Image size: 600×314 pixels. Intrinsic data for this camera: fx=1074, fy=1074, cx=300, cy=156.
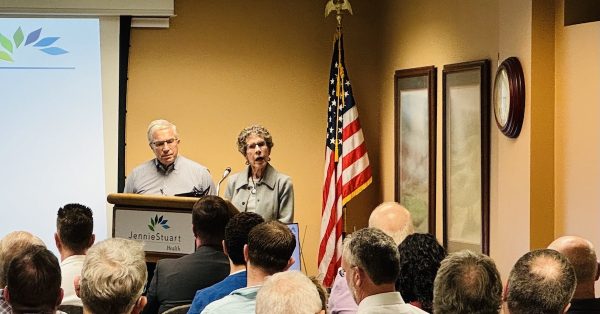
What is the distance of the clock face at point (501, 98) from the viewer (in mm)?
5828

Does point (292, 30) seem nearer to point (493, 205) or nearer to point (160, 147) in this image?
point (160, 147)

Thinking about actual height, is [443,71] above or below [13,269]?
above

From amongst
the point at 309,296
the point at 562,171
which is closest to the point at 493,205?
the point at 562,171

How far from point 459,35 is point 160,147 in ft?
6.56

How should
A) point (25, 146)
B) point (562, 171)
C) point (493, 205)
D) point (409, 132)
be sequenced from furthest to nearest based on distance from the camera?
point (25, 146) < point (409, 132) < point (493, 205) < point (562, 171)

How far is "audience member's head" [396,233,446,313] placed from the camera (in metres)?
3.72

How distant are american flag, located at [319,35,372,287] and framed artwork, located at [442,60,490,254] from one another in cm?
119

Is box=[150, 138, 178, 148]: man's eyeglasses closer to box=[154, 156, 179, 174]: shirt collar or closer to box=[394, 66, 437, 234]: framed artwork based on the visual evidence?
box=[154, 156, 179, 174]: shirt collar

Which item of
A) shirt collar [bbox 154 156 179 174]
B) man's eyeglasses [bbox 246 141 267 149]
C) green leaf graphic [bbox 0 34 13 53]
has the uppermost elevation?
green leaf graphic [bbox 0 34 13 53]

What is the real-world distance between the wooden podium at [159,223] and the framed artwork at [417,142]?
2141 mm

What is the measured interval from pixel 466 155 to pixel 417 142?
907 mm

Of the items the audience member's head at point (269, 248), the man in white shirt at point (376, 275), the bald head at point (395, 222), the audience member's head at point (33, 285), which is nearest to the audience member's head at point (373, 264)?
the man in white shirt at point (376, 275)

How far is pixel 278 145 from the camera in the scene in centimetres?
855

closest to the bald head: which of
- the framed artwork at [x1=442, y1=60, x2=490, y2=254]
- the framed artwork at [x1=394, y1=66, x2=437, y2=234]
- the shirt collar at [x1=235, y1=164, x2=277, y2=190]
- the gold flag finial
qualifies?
the framed artwork at [x1=442, y1=60, x2=490, y2=254]
